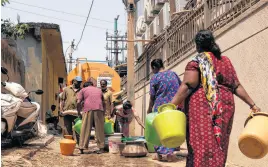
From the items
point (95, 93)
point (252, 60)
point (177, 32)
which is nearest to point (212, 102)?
point (252, 60)

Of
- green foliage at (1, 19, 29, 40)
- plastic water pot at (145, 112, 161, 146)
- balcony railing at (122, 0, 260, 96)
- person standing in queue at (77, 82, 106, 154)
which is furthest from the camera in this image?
green foliage at (1, 19, 29, 40)

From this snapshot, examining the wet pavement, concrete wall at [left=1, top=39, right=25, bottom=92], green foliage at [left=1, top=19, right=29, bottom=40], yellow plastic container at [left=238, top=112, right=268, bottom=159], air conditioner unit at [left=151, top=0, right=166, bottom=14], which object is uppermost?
air conditioner unit at [left=151, top=0, right=166, bottom=14]

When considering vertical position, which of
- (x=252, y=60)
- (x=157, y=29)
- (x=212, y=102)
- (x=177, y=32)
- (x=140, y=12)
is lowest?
(x=212, y=102)

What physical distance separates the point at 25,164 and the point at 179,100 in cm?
248

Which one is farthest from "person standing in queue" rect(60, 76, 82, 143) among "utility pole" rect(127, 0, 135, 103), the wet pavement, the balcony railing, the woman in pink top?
"utility pole" rect(127, 0, 135, 103)

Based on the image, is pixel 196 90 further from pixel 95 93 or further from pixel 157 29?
pixel 157 29

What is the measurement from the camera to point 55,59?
1958cm

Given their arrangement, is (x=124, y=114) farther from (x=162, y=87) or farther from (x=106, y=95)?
(x=162, y=87)

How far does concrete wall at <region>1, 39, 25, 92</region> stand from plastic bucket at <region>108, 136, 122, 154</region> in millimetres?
2645

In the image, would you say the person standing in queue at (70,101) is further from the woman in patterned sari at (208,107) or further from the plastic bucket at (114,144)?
the woman in patterned sari at (208,107)

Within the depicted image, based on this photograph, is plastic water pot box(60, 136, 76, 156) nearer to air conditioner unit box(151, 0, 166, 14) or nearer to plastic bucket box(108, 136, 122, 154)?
plastic bucket box(108, 136, 122, 154)

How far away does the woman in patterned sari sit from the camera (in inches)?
122

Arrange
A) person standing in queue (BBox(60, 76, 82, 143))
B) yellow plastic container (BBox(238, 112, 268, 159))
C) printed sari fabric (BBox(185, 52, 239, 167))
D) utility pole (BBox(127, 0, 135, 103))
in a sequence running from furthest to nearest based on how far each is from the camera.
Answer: utility pole (BBox(127, 0, 135, 103)), person standing in queue (BBox(60, 76, 82, 143)), printed sari fabric (BBox(185, 52, 239, 167)), yellow plastic container (BBox(238, 112, 268, 159))

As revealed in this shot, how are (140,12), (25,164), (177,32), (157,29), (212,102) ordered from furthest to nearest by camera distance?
(140,12), (157,29), (177,32), (25,164), (212,102)
